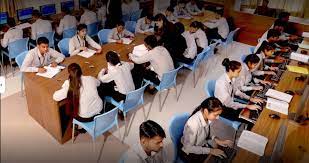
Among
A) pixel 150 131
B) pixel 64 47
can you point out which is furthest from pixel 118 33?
pixel 150 131

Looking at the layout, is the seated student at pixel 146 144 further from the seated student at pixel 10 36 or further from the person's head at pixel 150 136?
the seated student at pixel 10 36

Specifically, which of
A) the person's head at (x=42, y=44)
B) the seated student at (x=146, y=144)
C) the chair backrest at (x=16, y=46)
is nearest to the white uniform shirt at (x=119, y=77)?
the person's head at (x=42, y=44)

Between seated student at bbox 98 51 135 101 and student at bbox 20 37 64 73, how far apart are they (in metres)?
0.68

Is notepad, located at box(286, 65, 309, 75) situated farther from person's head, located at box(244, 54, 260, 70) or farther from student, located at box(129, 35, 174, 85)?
student, located at box(129, 35, 174, 85)

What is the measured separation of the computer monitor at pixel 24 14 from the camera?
5.72m

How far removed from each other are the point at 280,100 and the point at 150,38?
5.96ft

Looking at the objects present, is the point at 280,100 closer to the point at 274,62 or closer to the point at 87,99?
the point at 274,62

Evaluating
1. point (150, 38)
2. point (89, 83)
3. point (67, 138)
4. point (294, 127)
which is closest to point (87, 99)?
point (89, 83)

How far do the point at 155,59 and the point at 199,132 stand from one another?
165 cm

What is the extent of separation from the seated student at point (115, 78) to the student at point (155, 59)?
561mm

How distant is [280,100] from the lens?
10.5ft

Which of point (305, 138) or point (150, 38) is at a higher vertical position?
point (150, 38)

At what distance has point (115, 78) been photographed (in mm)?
3369

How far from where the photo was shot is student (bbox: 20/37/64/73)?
3479mm
